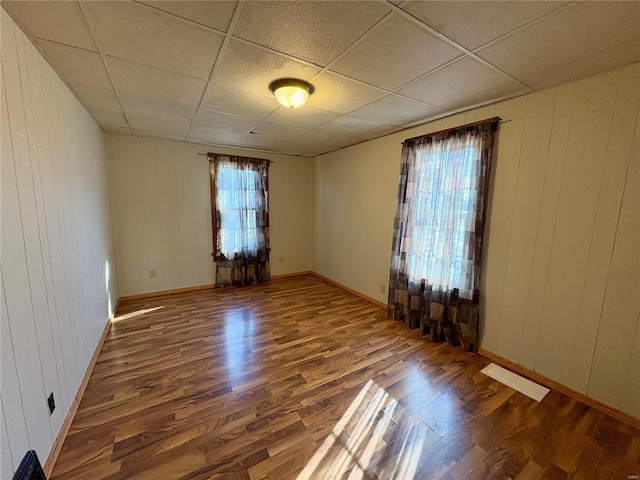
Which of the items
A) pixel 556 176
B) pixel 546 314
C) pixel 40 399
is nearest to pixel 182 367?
pixel 40 399

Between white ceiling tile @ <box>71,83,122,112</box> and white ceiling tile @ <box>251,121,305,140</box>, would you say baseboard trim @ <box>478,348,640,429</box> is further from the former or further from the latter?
white ceiling tile @ <box>71,83,122,112</box>

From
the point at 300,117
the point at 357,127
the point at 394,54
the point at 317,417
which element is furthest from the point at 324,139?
the point at 317,417

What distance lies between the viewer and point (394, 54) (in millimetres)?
1549

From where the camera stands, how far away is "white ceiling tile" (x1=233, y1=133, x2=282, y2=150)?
3504mm

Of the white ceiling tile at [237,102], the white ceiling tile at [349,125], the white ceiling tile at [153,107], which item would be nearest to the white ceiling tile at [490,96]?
the white ceiling tile at [349,125]

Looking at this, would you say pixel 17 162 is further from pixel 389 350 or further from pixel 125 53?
pixel 389 350

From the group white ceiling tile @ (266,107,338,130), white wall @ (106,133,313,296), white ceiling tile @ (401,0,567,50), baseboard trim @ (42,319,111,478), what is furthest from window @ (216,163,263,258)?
white ceiling tile @ (401,0,567,50)

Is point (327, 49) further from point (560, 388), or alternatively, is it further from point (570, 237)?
point (560, 388)

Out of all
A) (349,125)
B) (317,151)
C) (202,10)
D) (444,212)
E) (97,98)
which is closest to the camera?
(202,10)

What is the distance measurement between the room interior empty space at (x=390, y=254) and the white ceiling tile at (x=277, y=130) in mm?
48

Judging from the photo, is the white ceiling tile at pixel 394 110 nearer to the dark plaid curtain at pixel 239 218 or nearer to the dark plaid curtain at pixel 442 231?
the dark plaid curtain at pixel 442 231

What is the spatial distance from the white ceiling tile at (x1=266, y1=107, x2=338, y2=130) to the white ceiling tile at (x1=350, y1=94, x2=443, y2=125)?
31 cm

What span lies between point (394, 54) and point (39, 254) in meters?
2.31

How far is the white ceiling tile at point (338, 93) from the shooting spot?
188 cm
